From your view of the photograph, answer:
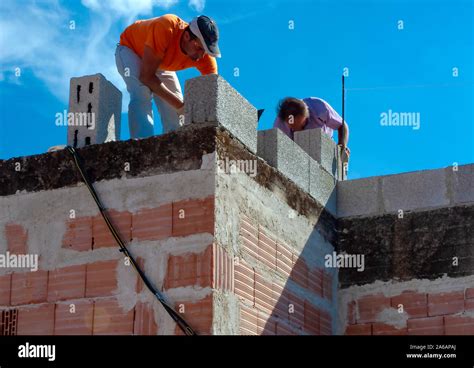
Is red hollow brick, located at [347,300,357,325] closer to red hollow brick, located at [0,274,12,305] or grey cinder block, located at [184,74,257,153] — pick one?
grey cinder block, located at [184,74,257,153]

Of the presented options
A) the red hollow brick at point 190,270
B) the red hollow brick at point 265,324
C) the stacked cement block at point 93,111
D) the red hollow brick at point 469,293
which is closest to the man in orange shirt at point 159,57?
A: the stacked cement block at point 93,111

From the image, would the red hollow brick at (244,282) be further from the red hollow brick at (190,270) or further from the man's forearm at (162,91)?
the man's forearm at (162,91)

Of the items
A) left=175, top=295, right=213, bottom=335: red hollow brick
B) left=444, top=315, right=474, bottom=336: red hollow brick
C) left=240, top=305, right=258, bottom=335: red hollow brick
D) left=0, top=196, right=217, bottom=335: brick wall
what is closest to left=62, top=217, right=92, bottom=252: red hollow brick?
left=0, top=196, right=217, bottom=335: brick wall

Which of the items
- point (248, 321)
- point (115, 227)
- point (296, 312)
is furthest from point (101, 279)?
point (296, 312)

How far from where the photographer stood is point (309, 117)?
428 inches

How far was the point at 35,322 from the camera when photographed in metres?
8.12

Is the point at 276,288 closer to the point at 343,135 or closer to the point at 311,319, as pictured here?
the point at 311,319

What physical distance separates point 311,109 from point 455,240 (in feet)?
7.34

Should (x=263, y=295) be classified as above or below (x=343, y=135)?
below

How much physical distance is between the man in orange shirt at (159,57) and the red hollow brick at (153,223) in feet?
3.21

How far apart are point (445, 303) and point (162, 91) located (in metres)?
2.70

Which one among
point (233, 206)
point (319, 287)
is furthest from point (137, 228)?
point (319, 287)

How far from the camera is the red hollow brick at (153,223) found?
7.94 metres

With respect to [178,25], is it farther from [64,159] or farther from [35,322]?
[35,322]
